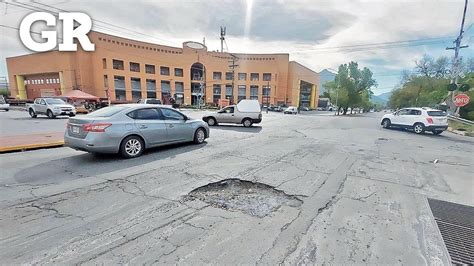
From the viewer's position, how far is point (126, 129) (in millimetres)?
6402

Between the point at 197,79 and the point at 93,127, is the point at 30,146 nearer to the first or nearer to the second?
the point at 93,127

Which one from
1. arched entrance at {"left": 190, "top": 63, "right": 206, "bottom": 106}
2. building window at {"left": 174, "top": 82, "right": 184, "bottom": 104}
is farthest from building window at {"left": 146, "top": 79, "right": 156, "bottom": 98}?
arched entrance at {"left": 190, "top": 63, "right": 206, "bottom": 106}

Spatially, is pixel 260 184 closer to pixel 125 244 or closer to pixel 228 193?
pixel 228 193

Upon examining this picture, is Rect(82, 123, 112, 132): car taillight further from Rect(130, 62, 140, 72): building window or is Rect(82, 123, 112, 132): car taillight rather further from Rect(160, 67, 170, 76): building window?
Rect(160, 67, 170, 76): building window

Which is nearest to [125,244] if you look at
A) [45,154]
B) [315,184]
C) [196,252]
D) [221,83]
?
[196,252]

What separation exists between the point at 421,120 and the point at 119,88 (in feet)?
197

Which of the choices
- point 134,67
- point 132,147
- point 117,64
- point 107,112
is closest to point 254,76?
point 134,67

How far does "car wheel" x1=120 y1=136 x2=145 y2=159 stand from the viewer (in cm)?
638

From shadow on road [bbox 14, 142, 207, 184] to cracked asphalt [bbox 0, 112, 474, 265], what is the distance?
0.08 feet

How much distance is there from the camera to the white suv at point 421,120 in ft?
46.4

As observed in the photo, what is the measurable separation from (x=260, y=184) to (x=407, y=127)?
15.7 m

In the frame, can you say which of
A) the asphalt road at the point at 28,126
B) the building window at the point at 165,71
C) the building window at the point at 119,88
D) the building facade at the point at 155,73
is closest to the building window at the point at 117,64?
the building facade at the point at 155,73

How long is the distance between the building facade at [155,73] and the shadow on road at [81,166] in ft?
140

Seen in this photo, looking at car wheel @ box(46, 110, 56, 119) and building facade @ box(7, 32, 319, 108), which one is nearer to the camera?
car wheel @ box(46, 110, 56, 119)
